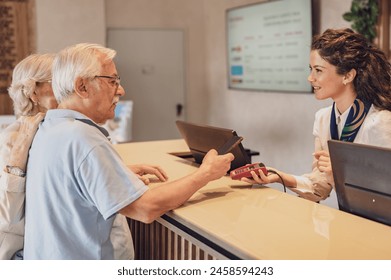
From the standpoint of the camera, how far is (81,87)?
1.70 metres

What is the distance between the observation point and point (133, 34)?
21.7 feet

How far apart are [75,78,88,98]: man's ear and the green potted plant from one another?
2.95 meters

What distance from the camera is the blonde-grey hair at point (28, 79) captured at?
206cm

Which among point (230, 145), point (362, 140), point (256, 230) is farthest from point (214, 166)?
point (362, 140)

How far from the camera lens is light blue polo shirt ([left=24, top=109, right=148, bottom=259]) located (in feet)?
5.05

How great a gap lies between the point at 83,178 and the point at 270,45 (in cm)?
427

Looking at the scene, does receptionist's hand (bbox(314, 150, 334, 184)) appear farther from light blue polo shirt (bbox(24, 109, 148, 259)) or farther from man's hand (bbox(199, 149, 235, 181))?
light blue polo shirt (bbox(24, 109, 148, 259))

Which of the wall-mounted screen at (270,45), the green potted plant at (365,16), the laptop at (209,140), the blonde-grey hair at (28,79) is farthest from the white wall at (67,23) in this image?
the blonde-grey hair at (28,79)

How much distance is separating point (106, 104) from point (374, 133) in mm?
1093

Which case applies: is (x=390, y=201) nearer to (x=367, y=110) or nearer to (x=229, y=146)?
(x=229, y=146)

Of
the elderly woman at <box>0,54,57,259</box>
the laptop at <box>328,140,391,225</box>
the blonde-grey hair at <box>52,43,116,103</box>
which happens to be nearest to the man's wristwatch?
the elderly woman at <box>0,54,57,259</box>

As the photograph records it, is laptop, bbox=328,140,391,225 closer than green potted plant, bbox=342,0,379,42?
Yes

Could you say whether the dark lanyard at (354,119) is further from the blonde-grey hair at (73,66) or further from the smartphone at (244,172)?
the blonde-grey hair at (73,66)

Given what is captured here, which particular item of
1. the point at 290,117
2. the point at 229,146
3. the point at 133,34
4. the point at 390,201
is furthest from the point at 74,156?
the point at 133,34
